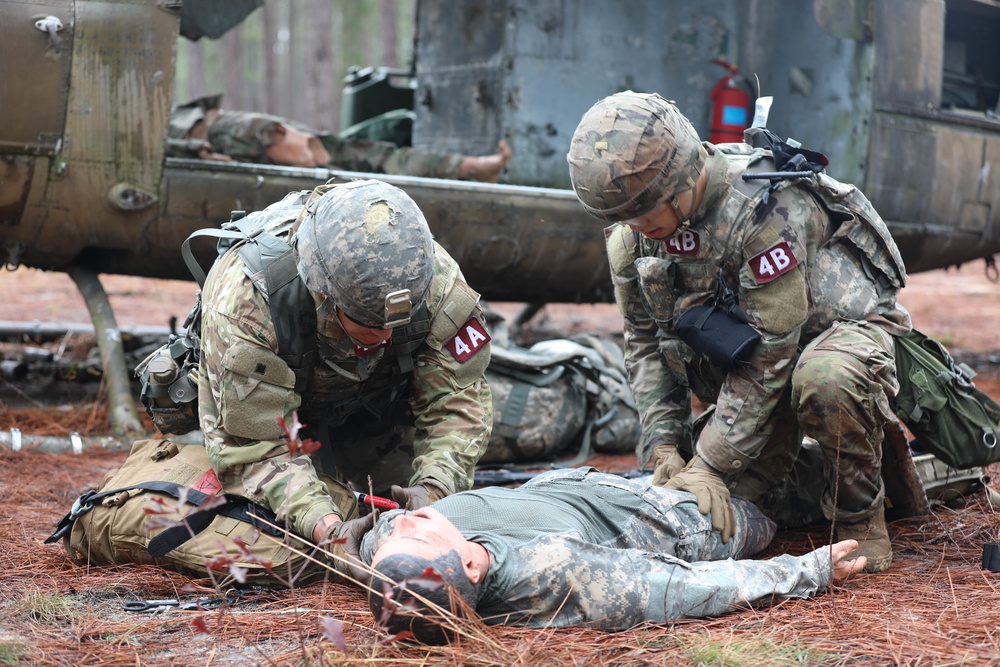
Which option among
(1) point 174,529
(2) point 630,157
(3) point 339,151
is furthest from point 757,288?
(3) point 339,151

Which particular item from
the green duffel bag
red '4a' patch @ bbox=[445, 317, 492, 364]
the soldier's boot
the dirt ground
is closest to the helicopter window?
the dirt ground

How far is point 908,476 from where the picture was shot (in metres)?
3.56

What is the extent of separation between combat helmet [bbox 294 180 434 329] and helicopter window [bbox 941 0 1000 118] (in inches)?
201

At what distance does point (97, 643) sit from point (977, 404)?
9.11 feet

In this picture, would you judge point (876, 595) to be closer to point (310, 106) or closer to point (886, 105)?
point (886, 105)

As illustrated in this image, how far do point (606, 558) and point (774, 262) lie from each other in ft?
3.57

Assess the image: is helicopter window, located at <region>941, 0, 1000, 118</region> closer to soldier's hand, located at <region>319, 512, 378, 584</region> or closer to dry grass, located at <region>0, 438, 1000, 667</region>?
dry grass, located at <region>0, 438, 1000, 667</region>

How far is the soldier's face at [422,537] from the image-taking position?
241 cm

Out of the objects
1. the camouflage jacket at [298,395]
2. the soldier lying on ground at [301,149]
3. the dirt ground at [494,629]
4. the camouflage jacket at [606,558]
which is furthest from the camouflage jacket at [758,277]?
the soldier lying on ground at [301,149]

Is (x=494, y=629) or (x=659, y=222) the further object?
(x=659, y=222)

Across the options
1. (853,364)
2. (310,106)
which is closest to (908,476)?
(853,364)

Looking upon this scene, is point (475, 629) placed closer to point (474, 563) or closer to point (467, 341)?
point (474, 563)

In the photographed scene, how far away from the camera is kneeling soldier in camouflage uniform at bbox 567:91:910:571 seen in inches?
120

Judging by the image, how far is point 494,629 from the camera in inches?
99.3
